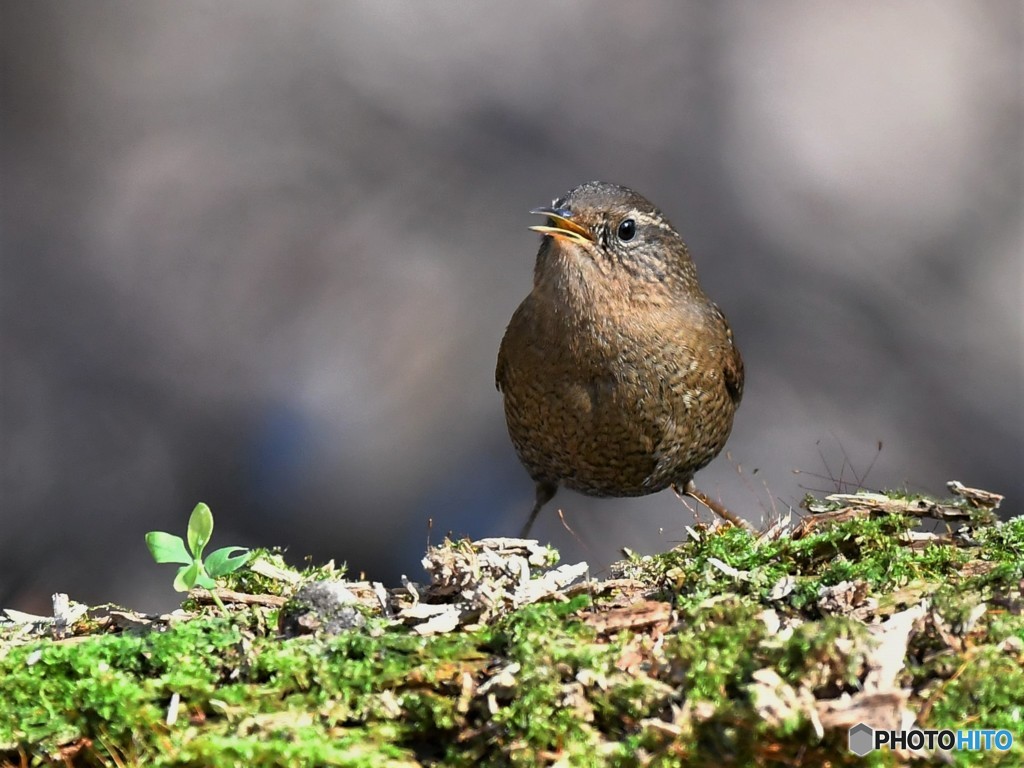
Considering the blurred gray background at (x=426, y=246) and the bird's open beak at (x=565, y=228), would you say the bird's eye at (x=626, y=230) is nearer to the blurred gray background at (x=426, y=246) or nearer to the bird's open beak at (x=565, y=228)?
the bird's open beak at (x=565, y=228)

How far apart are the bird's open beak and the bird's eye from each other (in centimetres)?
12

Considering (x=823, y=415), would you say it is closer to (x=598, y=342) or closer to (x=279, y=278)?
(x=598, y=342)

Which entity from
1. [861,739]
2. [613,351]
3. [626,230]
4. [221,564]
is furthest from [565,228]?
[861,739]

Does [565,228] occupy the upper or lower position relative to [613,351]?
upper

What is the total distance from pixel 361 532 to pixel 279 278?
166 cm

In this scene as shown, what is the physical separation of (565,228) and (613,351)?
48 cm

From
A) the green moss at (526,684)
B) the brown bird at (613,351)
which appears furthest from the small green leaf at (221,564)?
the brown bird at (613,351)

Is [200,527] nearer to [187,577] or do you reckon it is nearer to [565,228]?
[187,577]

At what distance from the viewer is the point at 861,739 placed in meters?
2.03

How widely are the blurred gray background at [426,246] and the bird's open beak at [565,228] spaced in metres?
2.00

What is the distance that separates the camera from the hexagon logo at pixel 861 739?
203cm

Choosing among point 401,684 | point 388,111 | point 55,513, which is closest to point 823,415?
point 388,111

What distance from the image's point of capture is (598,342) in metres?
4.42

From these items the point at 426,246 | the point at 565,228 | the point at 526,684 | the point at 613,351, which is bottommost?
the point at 526,684
